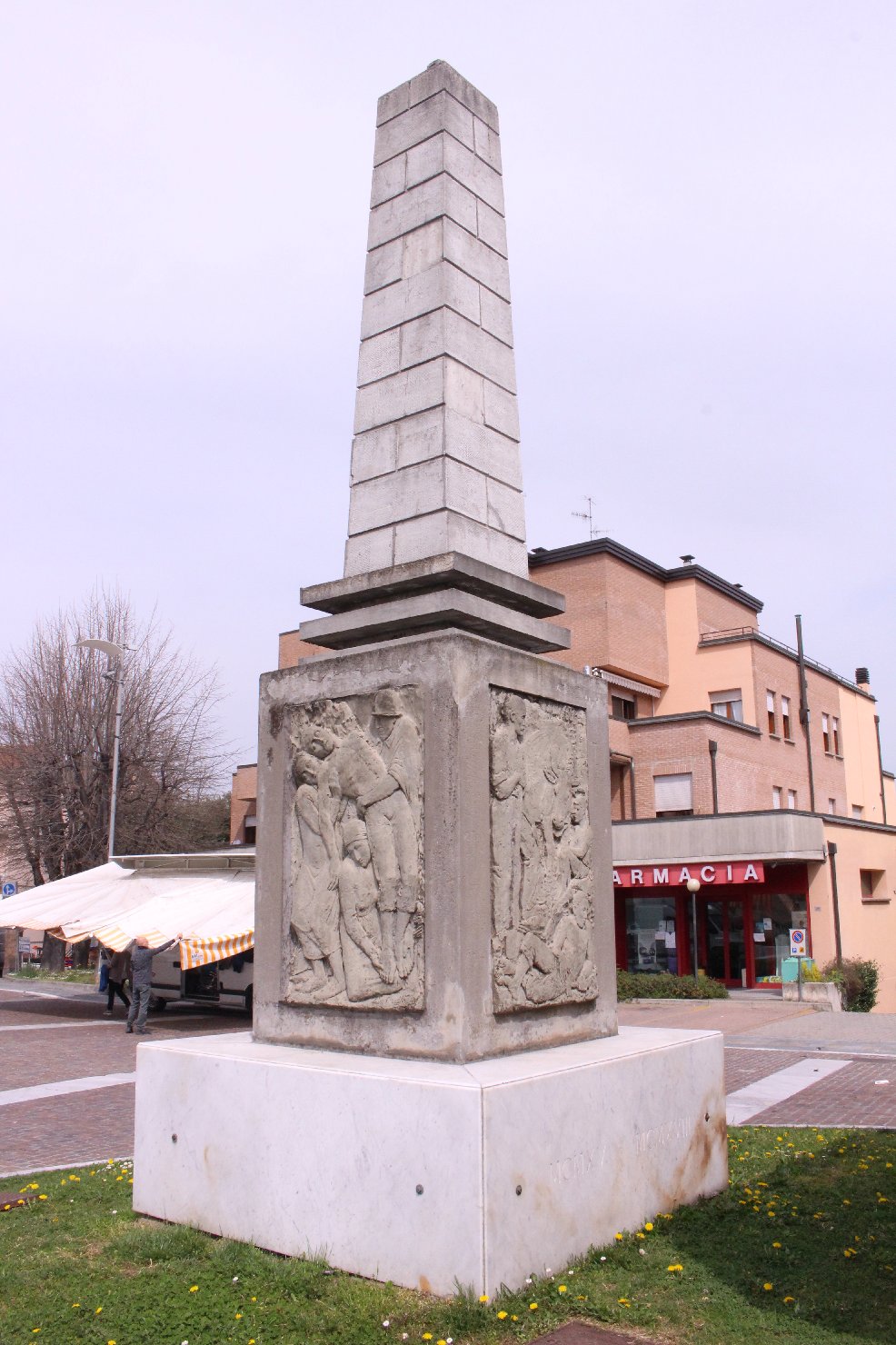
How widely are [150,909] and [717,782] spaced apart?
1737 centimetres

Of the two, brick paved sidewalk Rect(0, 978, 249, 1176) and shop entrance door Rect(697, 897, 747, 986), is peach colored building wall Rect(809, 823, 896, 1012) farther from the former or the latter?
brick paved sidewalk Rect(0, 978, 249, 1176)

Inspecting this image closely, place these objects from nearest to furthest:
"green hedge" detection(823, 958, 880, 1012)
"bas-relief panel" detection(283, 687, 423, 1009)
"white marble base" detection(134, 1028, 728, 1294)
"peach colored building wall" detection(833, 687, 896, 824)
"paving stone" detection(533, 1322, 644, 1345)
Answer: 1. "paving stone" detection(533, 1322, 644, 1345)
2. "white marble base" detection(134, 1028, 728, 1294)
3. "bas-relief panel" detection(283, 687, 423, 1009)
4. "green hedge" detection(823, 958, 880, 1012)
5. "peach colored building wall" detection(833, 687, 896, 824)

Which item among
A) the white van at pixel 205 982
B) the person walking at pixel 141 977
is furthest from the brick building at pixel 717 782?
the person walking at pixel 141 977

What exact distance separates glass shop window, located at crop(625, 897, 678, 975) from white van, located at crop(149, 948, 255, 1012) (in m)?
12.0

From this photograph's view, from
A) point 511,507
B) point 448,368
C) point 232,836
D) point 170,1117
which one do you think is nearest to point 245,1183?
point 170,1117

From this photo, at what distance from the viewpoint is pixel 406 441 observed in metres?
6.34

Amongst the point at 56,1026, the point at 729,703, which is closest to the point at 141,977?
the point at 56,1026

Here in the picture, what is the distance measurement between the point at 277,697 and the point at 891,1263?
4063mm

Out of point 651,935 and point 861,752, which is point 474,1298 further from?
point 861,752

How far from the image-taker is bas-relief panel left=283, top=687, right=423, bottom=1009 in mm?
5305

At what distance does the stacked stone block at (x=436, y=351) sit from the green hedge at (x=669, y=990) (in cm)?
1817

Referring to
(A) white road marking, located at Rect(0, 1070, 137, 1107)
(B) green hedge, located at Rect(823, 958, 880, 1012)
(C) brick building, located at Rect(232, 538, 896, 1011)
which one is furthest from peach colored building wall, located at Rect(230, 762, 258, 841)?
(A) white road marking, located at Rect(0, 1070, 137, 1107)

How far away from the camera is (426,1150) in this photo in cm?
450

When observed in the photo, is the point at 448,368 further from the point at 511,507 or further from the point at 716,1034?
the point at 716,1034
